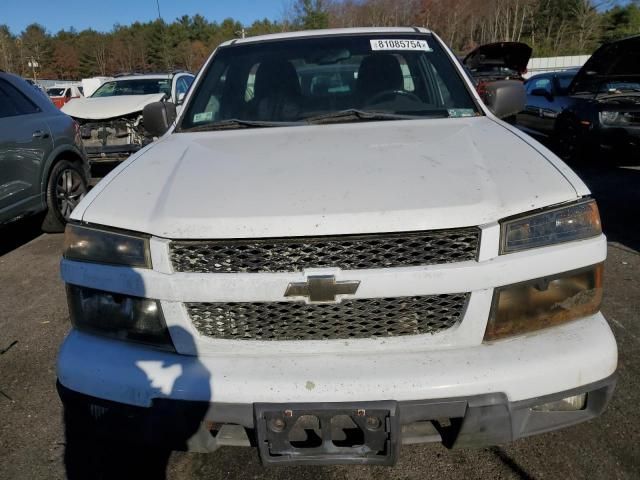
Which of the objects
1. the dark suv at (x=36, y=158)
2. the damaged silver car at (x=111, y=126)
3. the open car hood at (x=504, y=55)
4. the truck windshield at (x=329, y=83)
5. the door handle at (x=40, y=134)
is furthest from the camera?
the open car hood at (x=504, y=55)

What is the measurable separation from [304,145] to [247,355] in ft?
3.23

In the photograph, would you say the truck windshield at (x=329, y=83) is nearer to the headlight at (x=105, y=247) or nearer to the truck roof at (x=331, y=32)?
the truck roof at (x=331, y=32)

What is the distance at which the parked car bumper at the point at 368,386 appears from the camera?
5.20ft

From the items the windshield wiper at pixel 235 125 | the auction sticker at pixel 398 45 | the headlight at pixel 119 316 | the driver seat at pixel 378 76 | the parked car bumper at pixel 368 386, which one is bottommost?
the parked car bumper at pixel 368 386

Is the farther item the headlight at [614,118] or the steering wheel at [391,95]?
the headlight at [614,118]

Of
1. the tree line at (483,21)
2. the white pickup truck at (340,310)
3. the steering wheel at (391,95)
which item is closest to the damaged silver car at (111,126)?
the steering wheel at (391,95)

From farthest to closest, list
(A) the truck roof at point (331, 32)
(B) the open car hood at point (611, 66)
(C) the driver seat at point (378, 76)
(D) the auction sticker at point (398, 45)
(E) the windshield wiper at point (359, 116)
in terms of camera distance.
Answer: (B) the open car hood at point (611, 66) → (A) the truck roof at point (331, 32) → (D) the auction sticker at point (398, 45) → (C) the driver seat at point (378, 76) → (E) the windshield wiper at point (359, 116)

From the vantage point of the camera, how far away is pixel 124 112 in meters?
8.19

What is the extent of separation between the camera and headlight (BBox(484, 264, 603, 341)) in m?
1.67

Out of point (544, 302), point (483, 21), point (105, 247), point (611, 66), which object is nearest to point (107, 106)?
point (105, 247)

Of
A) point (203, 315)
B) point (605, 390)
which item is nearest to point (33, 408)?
point (203, 315)

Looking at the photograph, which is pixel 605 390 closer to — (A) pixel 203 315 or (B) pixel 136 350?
(A) pixel 203 315

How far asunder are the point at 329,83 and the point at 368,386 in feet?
6.62

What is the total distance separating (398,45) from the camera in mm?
3061
